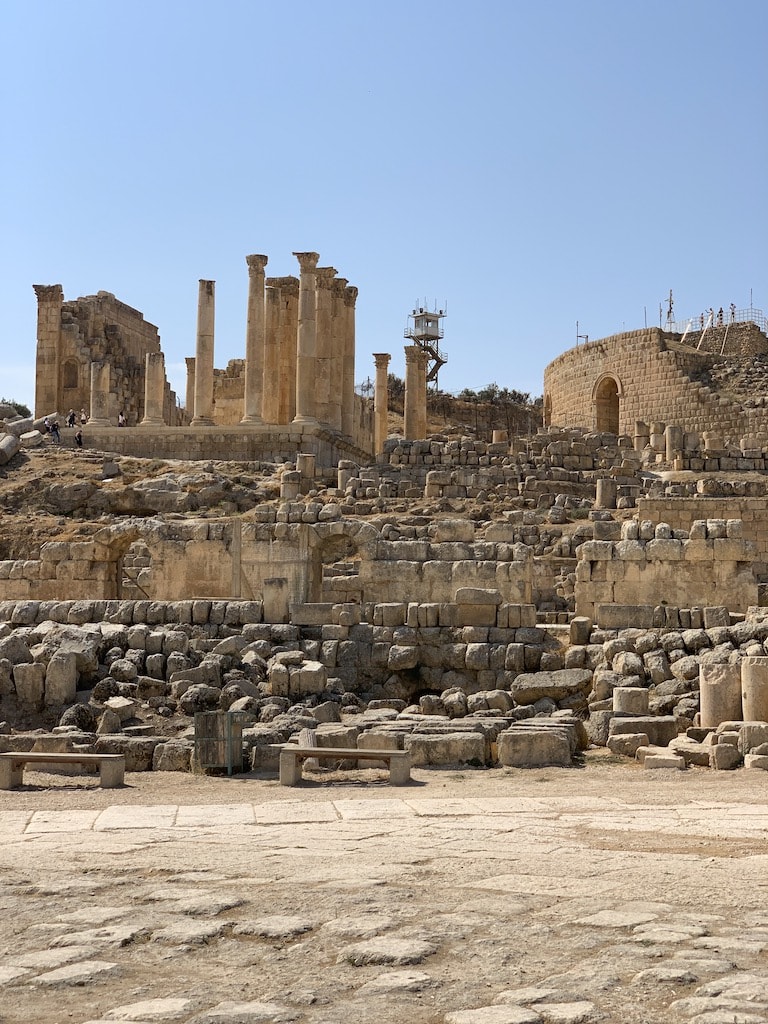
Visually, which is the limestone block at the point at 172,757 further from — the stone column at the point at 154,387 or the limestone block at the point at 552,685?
the stone column at the point at 154,387

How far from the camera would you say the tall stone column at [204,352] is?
39.8 metres

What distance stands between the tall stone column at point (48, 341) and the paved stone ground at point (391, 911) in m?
40.5

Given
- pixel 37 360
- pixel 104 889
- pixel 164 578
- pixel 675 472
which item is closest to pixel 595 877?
pixel 104 889

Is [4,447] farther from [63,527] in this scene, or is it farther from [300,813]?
[300,813]

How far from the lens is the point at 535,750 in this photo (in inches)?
485

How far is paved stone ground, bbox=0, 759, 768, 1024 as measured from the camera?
517 centimetres

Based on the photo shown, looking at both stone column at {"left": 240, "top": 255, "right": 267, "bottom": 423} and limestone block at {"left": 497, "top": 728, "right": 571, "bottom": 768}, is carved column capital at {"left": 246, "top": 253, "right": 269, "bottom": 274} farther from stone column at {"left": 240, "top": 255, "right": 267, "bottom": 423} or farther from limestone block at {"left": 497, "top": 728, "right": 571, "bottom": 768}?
limestone block at {"left": 497, "top": 728, "right": 571, "bottom": 768}

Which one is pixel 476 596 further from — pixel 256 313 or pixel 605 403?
pixel 605 403

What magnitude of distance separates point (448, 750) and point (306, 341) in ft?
89.5

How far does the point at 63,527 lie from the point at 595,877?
25.4m

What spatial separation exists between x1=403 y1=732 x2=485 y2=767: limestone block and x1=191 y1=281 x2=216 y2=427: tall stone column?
28139 mm

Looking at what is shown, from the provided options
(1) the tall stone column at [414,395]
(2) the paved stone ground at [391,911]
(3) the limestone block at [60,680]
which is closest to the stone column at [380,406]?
(1) the tall stone column at [414,395]

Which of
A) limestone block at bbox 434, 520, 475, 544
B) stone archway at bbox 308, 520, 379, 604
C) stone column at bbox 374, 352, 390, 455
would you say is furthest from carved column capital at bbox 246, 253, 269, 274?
stone archway at bbox 308, 520, 379, 604

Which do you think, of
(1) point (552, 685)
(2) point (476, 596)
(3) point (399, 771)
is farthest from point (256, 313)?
(3) point (399, 771)
